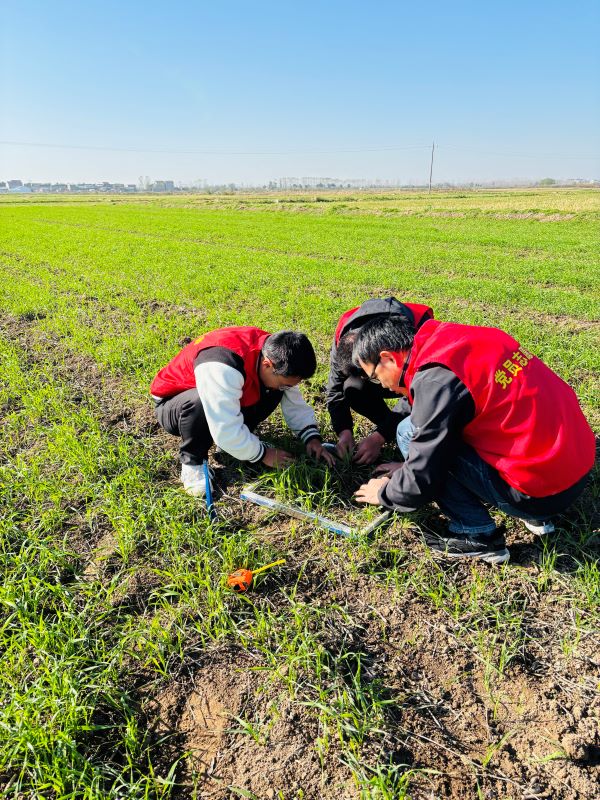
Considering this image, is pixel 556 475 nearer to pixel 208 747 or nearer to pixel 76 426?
pixel 208 747

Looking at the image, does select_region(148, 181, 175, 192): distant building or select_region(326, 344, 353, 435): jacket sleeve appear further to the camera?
select_region(148, 181, 175, 192): distant building

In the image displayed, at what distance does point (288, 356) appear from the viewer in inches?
109

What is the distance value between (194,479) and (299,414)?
2.86 ft

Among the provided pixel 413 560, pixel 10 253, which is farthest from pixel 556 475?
pixel 10 253

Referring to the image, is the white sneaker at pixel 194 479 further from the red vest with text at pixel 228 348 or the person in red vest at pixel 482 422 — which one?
the person in red vest at pixel 482 422

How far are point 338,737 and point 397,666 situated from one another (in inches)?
16.3

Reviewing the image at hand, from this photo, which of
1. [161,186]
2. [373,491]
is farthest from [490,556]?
[161,186]

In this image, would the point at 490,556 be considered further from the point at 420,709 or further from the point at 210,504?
the point at 210,504

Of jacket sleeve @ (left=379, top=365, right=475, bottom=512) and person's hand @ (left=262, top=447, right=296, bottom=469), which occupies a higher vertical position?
jacket sleeve @ (left=379, top=365, right=475, bottom=512)

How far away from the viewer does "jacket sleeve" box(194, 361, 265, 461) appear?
110 inches

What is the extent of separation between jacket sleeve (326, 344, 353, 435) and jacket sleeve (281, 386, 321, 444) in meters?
0.18

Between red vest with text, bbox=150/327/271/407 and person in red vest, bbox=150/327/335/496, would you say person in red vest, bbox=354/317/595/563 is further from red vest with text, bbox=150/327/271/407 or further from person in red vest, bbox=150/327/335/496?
red vest with text, bbox=150/327/271/407

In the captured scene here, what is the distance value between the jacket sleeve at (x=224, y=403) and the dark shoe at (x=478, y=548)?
1.22 m

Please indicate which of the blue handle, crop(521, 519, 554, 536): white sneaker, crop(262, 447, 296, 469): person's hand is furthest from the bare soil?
crop(262, 447, 296, 469): person's hand
